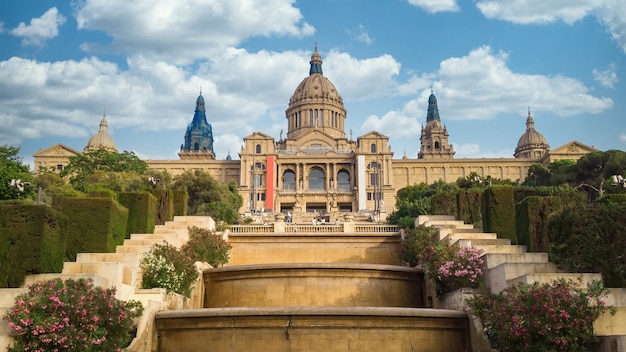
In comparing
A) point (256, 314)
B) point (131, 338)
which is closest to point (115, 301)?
point (131, 338)

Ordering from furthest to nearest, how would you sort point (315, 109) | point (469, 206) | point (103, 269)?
point (315, 109)
point (469, 206)
point (103, 269)

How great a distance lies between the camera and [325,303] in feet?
57.1

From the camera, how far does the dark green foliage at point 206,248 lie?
2006cm

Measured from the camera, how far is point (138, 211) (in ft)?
73.1

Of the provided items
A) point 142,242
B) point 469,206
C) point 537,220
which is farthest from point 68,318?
point 469,206

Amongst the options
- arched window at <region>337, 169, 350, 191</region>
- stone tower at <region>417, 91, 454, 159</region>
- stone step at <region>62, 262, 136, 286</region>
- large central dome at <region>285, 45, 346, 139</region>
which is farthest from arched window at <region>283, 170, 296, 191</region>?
stone step at <region>62, 262, 136, 286</region>

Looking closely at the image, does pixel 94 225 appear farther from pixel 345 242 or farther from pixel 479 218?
pixel 479 218

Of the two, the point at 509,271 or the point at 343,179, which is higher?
the point at 343,179

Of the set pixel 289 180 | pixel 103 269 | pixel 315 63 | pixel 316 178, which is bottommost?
pixel 103 269

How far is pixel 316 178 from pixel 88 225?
7337 centimetres

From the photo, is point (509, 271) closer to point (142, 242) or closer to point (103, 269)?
point (103, 269)

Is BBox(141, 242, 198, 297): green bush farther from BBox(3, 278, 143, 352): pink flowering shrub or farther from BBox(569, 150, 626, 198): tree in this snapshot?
BBox(569, 150, 626, 198): tree

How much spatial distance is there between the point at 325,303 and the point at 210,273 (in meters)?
3.60

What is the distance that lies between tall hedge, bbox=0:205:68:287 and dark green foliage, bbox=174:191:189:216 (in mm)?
11719
